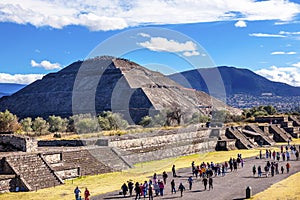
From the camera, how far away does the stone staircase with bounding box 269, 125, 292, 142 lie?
5538 cm

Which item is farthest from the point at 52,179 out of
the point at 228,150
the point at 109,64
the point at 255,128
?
the point at 109,64

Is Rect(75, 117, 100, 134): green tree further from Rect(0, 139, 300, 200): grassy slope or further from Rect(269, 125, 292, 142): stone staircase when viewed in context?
Rect(269, 125, 292, 142): stone staircase

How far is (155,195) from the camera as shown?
802 inches

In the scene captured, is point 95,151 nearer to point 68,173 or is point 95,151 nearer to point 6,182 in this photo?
point 68,173

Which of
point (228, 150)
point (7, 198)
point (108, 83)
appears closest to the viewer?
point (7, 198)

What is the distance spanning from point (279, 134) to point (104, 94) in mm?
63518

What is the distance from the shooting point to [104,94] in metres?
112

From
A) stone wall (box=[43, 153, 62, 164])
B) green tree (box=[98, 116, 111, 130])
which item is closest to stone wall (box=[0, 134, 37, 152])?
stone wall (box=[43, 153, 62, 164])

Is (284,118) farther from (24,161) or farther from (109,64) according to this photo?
(109,64)

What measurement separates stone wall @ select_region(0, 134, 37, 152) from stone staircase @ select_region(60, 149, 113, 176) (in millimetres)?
1934

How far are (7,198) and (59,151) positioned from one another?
6405 millimetres

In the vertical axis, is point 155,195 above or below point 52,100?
below

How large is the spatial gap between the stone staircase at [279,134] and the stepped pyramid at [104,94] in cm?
3733

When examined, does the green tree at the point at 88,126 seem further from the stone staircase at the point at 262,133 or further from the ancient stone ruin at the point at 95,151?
the stone staircase at the point at 262,133
